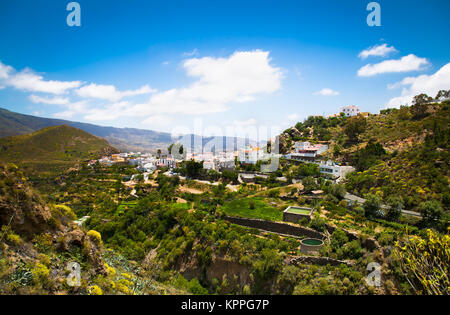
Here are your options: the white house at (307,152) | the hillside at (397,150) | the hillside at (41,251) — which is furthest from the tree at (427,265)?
the white house at (307,152)

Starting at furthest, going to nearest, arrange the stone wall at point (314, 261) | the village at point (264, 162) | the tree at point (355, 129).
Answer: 1. the tree at point (355, 129)
2. the village at point (264, 162)
3. the stone wall at point (314, 261)

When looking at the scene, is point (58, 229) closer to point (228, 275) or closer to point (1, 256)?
point (1, 256)

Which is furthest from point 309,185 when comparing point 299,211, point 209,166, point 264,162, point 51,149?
point 51,149

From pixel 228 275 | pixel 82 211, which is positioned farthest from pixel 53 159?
pixel 228 275

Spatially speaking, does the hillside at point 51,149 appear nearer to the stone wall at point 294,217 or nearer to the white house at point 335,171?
the stone wall at point 294,217

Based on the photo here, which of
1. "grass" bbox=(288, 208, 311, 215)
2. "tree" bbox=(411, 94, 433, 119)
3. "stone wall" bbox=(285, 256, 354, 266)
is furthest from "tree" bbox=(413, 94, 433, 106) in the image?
"stone wall" bbox=(285, 256, 354, 266)

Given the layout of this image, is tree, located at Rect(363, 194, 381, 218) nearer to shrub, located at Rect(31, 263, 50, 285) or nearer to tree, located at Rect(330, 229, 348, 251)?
tree, located at Rect(330, 229, 348, 251)
